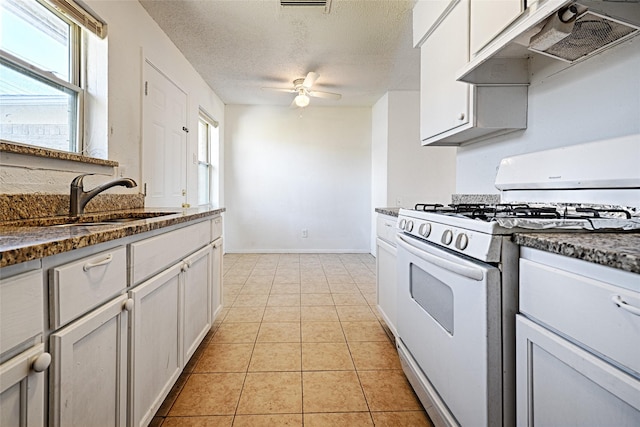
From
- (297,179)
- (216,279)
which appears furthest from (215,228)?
(297,179)

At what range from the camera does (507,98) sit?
171 centimetres

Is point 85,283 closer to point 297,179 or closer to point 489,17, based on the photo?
point 489,17

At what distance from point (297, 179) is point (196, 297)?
374 cm

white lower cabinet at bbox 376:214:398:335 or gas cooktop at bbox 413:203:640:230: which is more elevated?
gas cooktop at bbox 413:203:640:230

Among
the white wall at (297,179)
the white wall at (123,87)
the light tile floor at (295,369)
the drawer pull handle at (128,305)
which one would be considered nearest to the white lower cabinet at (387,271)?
the light tile floor at (295,369)

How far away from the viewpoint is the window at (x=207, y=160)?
4.57 m

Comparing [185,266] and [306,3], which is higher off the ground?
[306,3]

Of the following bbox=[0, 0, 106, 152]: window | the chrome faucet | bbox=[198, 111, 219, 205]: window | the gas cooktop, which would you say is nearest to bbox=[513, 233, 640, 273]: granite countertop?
the gas cooktop

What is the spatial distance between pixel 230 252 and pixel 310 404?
4087 mm

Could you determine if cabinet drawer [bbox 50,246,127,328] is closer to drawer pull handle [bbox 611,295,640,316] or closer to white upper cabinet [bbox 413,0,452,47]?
drawer pull handle [bbox 611,295,640,316]

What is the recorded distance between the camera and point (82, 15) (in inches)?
72.2

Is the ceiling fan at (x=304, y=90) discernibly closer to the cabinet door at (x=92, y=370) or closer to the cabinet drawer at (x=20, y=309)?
the cabinet door at (x=92, y=370)

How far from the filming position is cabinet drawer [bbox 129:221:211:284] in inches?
44.3

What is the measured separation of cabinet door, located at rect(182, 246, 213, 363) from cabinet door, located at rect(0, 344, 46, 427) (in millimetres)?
895
